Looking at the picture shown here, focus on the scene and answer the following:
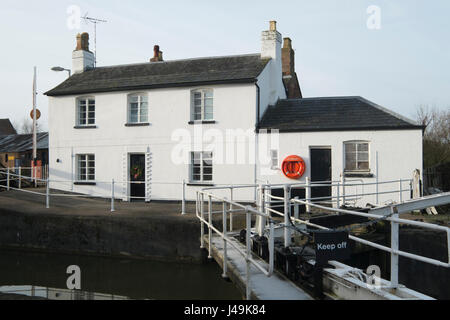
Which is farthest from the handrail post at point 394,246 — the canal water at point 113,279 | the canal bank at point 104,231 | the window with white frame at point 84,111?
the window with white frame at point 84,111

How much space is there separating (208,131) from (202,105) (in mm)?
1177

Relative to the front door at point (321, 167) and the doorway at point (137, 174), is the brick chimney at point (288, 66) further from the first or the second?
the doorway at point (137, 174)

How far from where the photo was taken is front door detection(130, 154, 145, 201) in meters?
18.7

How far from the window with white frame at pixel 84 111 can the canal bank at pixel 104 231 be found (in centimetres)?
624

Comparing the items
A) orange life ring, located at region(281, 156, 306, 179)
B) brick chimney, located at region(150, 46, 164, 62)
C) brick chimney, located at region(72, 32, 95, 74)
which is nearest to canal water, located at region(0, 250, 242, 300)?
orange life ring, located at region(281, 156, 306, 179)

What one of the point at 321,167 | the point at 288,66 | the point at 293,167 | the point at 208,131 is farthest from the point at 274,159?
the point at 288,66

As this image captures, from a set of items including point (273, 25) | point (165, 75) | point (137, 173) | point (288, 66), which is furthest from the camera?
point (288, 66)

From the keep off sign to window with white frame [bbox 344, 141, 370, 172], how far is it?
11123 millimetres

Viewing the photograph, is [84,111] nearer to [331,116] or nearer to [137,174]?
[137,174]

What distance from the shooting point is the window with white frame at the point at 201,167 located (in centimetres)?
1769

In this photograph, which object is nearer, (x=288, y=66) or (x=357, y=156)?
(x=357, y=156)

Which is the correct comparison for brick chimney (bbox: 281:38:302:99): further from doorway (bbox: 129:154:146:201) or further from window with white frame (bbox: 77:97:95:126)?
window with white frame (bbox: 77:97:95:126)

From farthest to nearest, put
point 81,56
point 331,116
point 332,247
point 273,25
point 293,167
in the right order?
point 81,56 → point 273,25 → point 331,116 → point 293,167 → point 332,247

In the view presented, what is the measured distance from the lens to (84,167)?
19.9m
